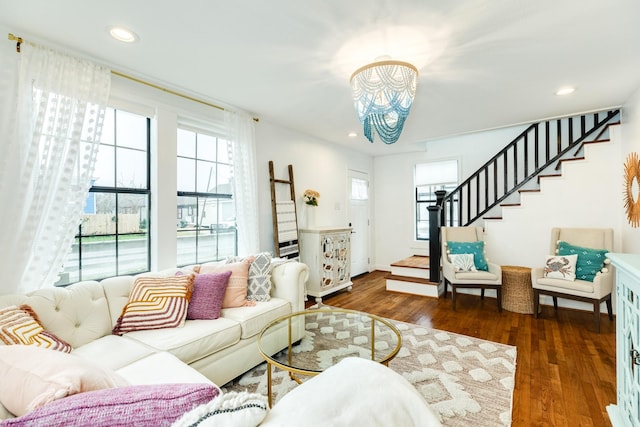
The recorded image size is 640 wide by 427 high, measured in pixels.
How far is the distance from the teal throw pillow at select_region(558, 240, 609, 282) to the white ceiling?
66.1 inches

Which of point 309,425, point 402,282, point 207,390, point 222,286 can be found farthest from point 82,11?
point 402,282

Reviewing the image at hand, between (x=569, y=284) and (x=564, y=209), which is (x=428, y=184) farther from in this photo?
(x=569, y=284)

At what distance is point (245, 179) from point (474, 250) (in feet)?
10.3

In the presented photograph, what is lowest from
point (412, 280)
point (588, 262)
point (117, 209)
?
point (412, 280)

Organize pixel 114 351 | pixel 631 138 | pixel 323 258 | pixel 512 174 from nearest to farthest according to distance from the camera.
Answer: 1. pixel 114 351
2. pixel 631 138
3. pixel 323 258
4. pixel 512 174

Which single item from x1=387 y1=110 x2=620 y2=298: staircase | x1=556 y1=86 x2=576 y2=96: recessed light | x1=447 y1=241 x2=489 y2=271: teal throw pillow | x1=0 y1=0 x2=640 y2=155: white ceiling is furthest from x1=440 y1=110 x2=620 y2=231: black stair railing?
x1=556 y1=86 x2=576 y2=96: recessed light

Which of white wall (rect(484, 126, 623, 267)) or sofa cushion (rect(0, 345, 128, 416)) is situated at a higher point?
white wall (rect(484, 126, 623, 267))

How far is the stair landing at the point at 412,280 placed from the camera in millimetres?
4344

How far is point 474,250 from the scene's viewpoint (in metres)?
3.97

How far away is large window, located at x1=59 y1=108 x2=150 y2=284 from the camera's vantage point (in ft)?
7.98

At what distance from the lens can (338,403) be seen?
0.76 m

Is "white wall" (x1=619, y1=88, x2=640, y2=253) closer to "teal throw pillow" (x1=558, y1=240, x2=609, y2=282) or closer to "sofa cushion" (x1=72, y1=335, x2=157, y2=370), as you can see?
"teal throw pillow" (x1=558, y1=240, x2=609, y2=282)

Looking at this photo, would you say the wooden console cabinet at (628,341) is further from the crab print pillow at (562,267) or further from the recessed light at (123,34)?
the recessed light at (123,34)

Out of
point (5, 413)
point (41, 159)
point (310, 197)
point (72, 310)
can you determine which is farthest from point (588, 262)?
point (41, 159)
